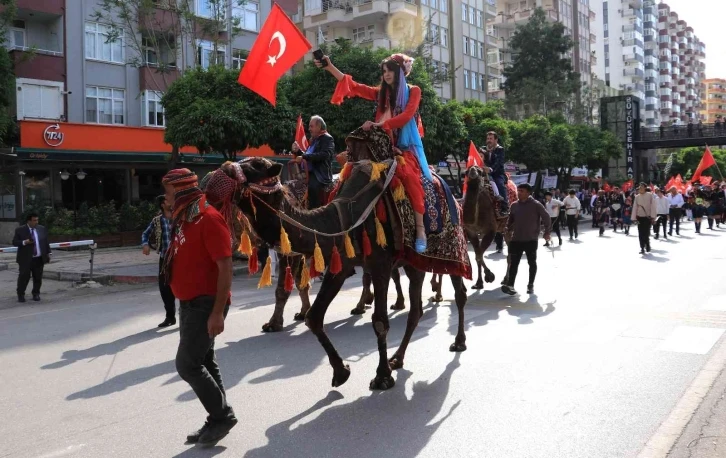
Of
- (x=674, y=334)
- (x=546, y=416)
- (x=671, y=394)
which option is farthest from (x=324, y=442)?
(x=674, y=334)

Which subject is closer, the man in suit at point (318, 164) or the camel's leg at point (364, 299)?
the man in suit at point (318, 164)

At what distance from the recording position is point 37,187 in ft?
92.9

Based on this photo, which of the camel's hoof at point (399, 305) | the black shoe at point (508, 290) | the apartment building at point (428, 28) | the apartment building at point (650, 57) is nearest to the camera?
the camel's hoof at point (399, 305)

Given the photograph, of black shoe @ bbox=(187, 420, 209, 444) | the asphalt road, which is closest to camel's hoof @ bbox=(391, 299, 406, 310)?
the asphalt road

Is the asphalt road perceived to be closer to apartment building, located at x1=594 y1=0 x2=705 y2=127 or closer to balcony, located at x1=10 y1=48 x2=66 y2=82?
balcony, located at x1=10 y1=48 x2=66 y2=82

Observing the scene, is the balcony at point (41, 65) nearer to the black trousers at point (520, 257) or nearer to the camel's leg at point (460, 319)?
the black trousers at point (520, 257)

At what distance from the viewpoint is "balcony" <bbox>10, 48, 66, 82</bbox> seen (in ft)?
92.0

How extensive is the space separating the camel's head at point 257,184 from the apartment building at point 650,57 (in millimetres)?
107054

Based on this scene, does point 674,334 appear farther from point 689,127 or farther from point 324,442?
point 689,127

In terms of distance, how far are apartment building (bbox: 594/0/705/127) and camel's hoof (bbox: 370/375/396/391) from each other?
106 meters

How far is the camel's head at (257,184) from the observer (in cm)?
505

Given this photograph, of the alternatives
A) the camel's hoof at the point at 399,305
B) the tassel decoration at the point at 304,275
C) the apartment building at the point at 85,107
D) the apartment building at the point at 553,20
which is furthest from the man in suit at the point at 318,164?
the apartment building at the point at 553,20

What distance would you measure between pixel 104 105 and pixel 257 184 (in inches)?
1119

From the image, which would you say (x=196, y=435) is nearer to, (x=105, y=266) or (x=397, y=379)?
(x=397, y=379)
